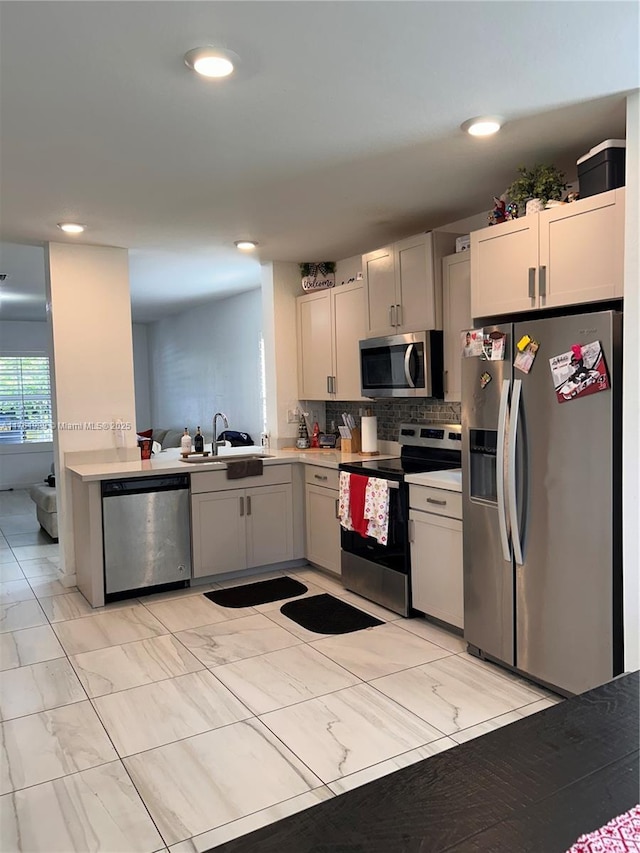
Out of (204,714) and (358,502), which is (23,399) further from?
(204,714)

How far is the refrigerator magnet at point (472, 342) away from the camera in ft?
9.95

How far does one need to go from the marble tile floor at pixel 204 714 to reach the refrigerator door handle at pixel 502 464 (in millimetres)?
697

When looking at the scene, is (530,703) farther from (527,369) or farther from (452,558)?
(527,369)

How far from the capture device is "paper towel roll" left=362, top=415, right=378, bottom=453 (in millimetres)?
4719

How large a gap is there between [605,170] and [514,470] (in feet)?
4.31

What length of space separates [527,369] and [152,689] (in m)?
2.29

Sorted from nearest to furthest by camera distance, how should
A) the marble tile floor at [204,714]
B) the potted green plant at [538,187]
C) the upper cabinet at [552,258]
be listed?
1. the marble tile floor at [204,714]
2. the upper cabinet at [552,258]
3. the potted green plant at [538,187]

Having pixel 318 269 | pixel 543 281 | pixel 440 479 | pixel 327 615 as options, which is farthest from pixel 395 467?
pixel 318 269

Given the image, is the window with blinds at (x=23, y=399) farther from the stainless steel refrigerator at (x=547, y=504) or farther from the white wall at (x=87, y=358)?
the stainless steel refrigerator at (x=547, y=504)

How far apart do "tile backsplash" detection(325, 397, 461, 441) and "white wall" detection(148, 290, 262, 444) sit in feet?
7.04

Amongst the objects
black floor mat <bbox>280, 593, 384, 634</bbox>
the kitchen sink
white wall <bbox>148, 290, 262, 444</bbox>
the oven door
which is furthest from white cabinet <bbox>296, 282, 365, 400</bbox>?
white wall <bbox>148, 290, 262, 444</bbox>

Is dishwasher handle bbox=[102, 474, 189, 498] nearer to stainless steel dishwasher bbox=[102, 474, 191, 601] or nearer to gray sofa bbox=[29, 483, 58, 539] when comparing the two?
stainless steel dishwasher bbox=[102, 474, 191, 601]

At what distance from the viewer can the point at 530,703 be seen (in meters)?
2.77

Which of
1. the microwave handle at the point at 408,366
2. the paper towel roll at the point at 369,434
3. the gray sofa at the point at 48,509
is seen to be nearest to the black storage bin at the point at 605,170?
the microwave handle at the point at 408,366
